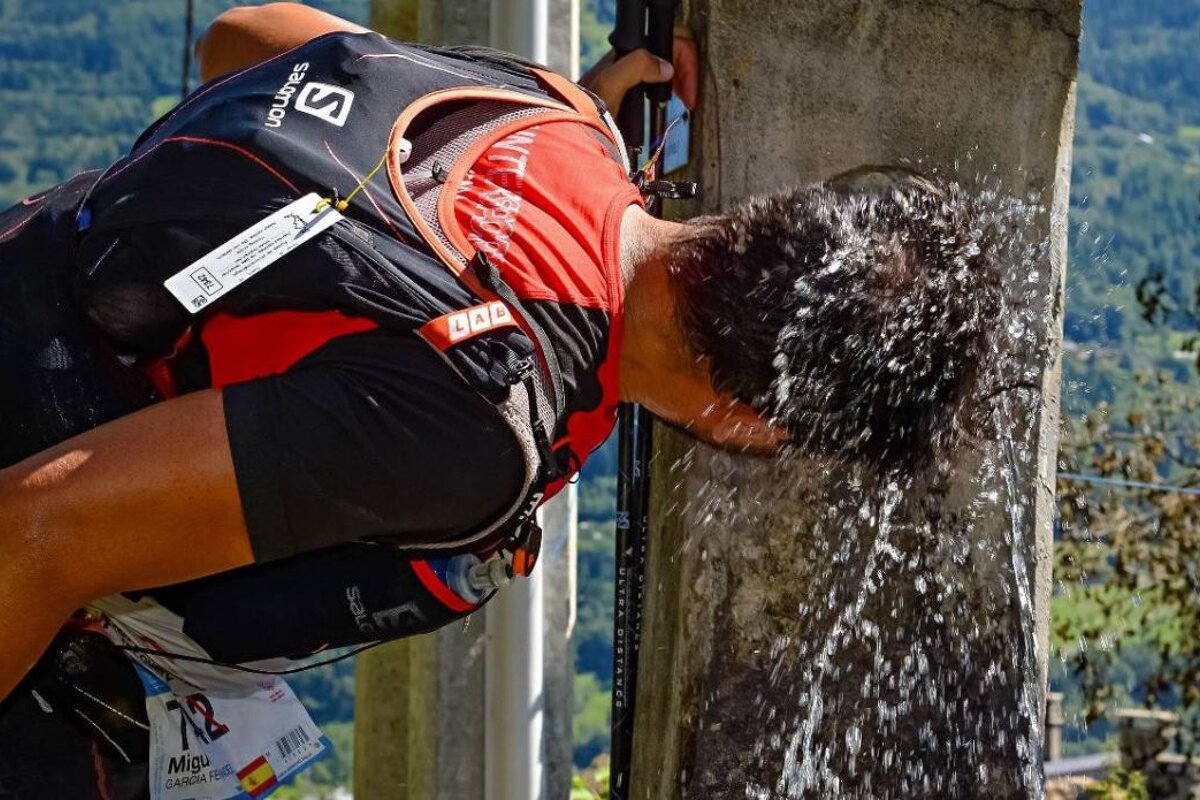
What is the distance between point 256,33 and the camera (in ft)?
8.86

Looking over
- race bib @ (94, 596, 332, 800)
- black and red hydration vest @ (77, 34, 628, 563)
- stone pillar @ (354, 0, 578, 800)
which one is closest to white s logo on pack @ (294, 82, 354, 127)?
black and red hydration vest @ (77, 34, 628, 563)

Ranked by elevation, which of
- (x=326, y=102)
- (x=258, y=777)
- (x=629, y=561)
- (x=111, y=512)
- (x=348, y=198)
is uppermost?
(x=326, y=102)

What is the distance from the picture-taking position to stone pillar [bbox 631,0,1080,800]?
10.9ft

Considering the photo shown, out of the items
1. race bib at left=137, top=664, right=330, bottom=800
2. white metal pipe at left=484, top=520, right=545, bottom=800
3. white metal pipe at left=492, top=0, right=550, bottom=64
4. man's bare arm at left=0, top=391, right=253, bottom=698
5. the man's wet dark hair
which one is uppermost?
white metal pipe at left=492, top=0, right=550, bottom=64

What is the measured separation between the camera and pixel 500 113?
2.32m

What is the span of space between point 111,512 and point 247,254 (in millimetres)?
345

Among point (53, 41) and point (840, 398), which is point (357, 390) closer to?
point (840, 398)

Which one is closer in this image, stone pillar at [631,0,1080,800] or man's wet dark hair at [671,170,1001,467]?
man's wet dark hair at [671,170,1001,467]

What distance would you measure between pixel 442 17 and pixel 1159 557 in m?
2.65

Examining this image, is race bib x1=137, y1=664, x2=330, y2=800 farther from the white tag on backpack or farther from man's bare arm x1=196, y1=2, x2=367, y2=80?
man's bare arm x1=196, y1=2, x2=367, y2=80

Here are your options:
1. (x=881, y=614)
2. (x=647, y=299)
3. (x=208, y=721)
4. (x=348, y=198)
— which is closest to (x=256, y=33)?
(x=348, y=198)

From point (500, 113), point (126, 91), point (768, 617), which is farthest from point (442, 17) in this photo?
point (126, 91)

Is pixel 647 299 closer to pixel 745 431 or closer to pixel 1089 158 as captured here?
pixel 745 431

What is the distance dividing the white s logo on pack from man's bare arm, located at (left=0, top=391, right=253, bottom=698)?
38 centimetres
